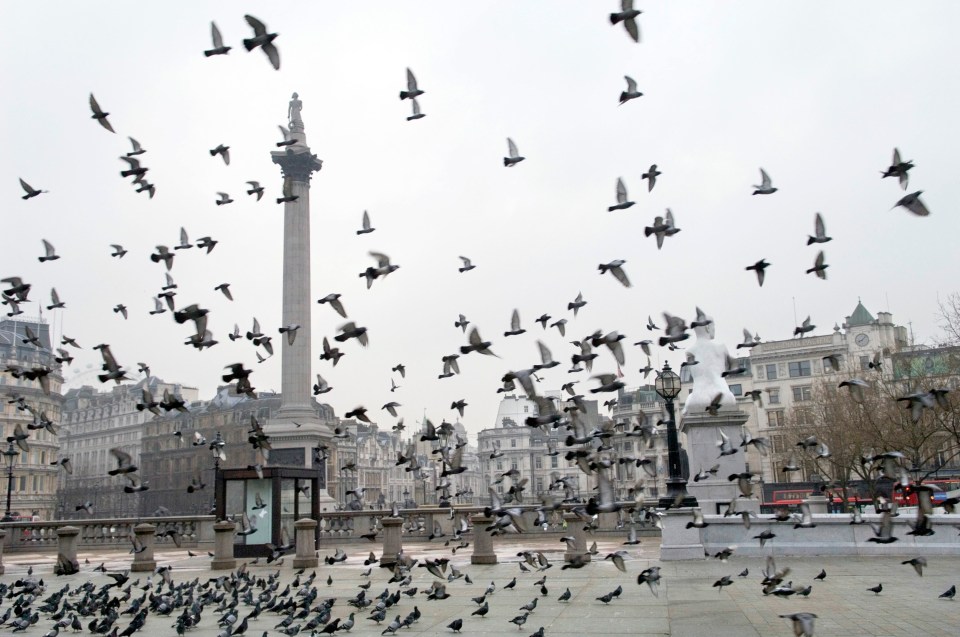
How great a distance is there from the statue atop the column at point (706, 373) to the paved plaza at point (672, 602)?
7.00 m

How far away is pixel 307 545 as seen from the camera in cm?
2580

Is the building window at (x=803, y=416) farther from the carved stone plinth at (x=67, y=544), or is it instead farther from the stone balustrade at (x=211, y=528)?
the carved stone plinth at (x=67, y=544)

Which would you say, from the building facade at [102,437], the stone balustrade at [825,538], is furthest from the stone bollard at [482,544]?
the building facade at [102,437]

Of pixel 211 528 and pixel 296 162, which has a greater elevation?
pixel 296 162

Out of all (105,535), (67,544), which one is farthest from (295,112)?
(67,544)

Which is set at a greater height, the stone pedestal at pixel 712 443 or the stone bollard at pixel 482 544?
the stone pedestal at pixel 712 443

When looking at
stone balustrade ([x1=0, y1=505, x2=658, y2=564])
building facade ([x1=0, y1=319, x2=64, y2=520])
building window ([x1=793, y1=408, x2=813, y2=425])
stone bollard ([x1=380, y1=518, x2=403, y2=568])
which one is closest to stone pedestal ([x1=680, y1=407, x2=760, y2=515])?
stone balustrade ([x1=0, y1=505, x2=658, y2=564])

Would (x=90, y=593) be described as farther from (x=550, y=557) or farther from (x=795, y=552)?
(x=795, y=552)

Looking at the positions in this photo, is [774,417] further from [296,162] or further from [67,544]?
[67,544]

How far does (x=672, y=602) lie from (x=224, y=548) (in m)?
16.2

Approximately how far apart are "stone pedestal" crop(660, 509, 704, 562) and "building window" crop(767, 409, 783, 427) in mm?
75746

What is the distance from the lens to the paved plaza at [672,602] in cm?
1319

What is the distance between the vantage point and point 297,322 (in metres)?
64.8

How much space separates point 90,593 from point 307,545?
9170 mm
